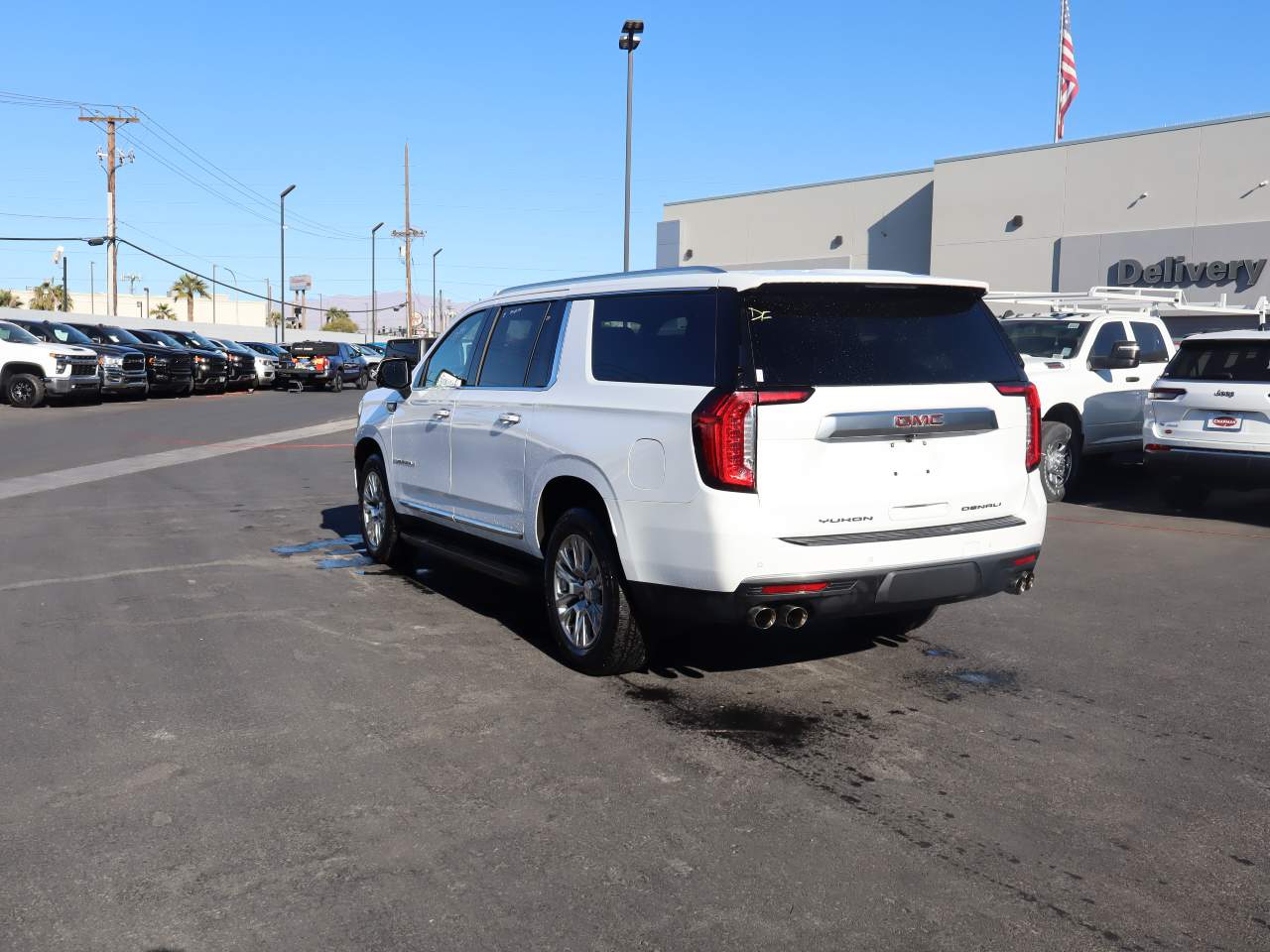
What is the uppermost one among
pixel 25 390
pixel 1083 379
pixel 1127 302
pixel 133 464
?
pixel 1127 302

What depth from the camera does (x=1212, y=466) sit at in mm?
11125

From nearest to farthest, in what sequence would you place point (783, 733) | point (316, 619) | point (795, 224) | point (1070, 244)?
point (783, 733) < point (316, 619) < point (1070, 244) < point (795, 224)

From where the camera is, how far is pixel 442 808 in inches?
163

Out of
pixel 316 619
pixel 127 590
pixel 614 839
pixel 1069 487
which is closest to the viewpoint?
pixel 614 839

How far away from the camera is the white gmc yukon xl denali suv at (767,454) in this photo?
500 cm

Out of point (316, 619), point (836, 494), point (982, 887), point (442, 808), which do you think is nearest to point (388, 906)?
point (442, 808)

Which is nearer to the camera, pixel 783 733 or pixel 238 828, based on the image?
pixel 238 828

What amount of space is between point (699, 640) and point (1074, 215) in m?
34.2

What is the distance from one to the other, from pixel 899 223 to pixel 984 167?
5.09 m

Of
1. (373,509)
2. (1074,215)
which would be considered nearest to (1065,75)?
(1074,215)

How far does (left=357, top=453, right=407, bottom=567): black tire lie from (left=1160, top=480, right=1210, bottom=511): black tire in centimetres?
802

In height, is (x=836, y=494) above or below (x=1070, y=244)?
below

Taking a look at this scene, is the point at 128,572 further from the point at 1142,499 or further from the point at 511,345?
the point at 1142,499

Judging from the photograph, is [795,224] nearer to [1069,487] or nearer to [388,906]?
[1069,487]
